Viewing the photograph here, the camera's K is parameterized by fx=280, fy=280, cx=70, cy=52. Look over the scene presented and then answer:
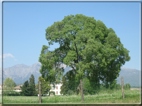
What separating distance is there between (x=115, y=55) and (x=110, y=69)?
0.67 meters

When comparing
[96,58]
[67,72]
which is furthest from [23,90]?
[96,58]

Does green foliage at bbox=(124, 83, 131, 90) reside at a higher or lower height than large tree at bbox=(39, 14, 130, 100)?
lower

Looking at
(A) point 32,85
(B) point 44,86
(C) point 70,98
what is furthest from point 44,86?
(C) point 70,98

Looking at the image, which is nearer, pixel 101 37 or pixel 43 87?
pixel 43 87

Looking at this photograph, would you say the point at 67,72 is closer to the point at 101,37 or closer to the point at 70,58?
the point at 70,58

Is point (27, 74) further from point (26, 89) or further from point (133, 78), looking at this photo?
point (133, 78)

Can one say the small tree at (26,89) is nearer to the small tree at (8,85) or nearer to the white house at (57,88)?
the small tree at (8,85)

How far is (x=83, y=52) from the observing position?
458 inches

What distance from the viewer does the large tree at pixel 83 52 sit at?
11.7m

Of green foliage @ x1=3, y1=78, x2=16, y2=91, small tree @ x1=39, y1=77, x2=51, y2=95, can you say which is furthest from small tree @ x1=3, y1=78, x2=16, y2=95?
small tree @ x1=39, y1=77, x2=51, y2=95

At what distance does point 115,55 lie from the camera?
12.4 meters

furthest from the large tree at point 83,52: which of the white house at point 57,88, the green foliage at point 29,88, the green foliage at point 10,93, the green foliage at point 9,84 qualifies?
the green foliage at point 9,84

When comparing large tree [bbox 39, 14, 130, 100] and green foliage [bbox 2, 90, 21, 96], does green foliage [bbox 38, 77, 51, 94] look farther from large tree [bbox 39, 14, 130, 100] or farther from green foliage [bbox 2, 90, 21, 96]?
green foliage [bbox 2, 90, 21, 96]

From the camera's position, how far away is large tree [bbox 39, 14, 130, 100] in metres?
11.7
